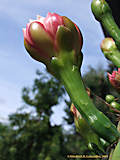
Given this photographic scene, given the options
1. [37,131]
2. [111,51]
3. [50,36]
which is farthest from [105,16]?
[37,131]

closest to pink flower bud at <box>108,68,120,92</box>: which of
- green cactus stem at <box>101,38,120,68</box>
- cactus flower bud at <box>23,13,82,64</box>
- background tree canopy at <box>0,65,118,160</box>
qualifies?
green cactus stem at <box>101,38,120,68</box>

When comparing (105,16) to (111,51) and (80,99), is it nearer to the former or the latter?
(111,51)

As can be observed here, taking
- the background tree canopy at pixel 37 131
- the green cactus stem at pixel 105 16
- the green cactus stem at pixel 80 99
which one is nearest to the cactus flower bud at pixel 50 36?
the green cactus stem at pixel 80 99

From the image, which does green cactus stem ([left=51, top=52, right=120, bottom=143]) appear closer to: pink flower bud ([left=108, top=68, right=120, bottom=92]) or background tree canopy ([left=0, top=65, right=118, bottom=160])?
pink flower bud ([left=108, top=68, right=120, bottom=92])

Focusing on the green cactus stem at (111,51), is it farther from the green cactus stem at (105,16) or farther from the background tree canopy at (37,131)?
the background tree canopy at (37,131)

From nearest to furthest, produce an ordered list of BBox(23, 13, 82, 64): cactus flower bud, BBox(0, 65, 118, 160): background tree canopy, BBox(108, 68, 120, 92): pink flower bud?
BBox(23, 13, 82, 64): cactus flower bud, BBox(108, 68, 120, 92): pink flower bud, BBox(0, 65, 118, 160): background tree canopy

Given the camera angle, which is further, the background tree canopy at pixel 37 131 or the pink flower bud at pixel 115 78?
the background tree canopy at pixel 37 131
